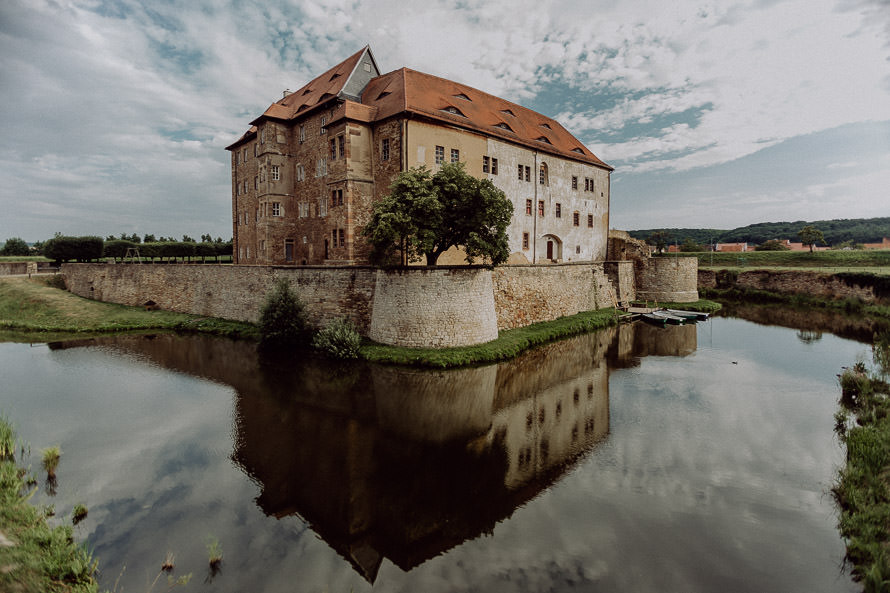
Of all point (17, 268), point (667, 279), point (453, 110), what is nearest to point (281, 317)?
point (453, 110)

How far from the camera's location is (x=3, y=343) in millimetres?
21922

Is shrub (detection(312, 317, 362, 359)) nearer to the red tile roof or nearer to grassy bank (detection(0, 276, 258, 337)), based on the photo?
grassy bank (detection(0, 276, 258, 337))

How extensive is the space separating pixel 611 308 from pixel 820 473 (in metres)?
21.7

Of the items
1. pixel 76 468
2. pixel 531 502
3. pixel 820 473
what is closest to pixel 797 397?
pixel 820 473

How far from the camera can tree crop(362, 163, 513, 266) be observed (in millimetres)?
16266

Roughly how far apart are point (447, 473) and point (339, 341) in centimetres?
1004

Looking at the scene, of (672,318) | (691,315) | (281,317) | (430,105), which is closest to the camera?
(281,317)

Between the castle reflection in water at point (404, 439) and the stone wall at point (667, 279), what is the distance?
18266mm

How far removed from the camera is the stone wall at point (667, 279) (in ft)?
110

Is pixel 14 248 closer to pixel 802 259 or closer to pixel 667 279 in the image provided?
pixel 667 279

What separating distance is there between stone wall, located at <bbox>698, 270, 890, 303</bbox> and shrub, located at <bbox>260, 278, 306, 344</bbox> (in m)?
39.8

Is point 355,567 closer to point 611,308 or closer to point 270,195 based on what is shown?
point 270,195

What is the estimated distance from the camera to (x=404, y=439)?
10539mm

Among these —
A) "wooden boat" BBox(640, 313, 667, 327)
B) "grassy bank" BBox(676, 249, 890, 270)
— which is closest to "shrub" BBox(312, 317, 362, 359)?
"wooden boat" BBox(640, 313, 667, 327)
